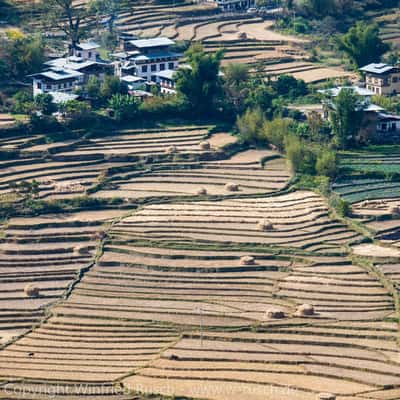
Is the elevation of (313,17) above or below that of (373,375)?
above

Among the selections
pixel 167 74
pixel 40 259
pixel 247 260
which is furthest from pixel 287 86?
pixel 40 259

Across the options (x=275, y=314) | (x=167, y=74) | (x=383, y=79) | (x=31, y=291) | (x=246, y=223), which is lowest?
(x=275, y=314)

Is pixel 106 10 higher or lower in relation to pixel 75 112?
higher

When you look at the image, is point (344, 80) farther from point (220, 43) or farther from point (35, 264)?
point (35, 264)

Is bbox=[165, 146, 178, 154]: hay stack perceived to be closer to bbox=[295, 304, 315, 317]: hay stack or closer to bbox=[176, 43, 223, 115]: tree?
bbox=[176, 43, 223, 115]: tree

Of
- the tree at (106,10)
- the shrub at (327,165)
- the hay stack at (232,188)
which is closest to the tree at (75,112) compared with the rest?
the hay stack at (232,188)

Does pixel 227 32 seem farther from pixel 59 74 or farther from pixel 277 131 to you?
pixel 277 131

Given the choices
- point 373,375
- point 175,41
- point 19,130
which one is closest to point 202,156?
point 19,130

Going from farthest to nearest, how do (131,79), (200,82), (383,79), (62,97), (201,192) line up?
1. (131,79)
2. (383,79)
3. (200,82)
4. (62,97)
5. (201,192)
